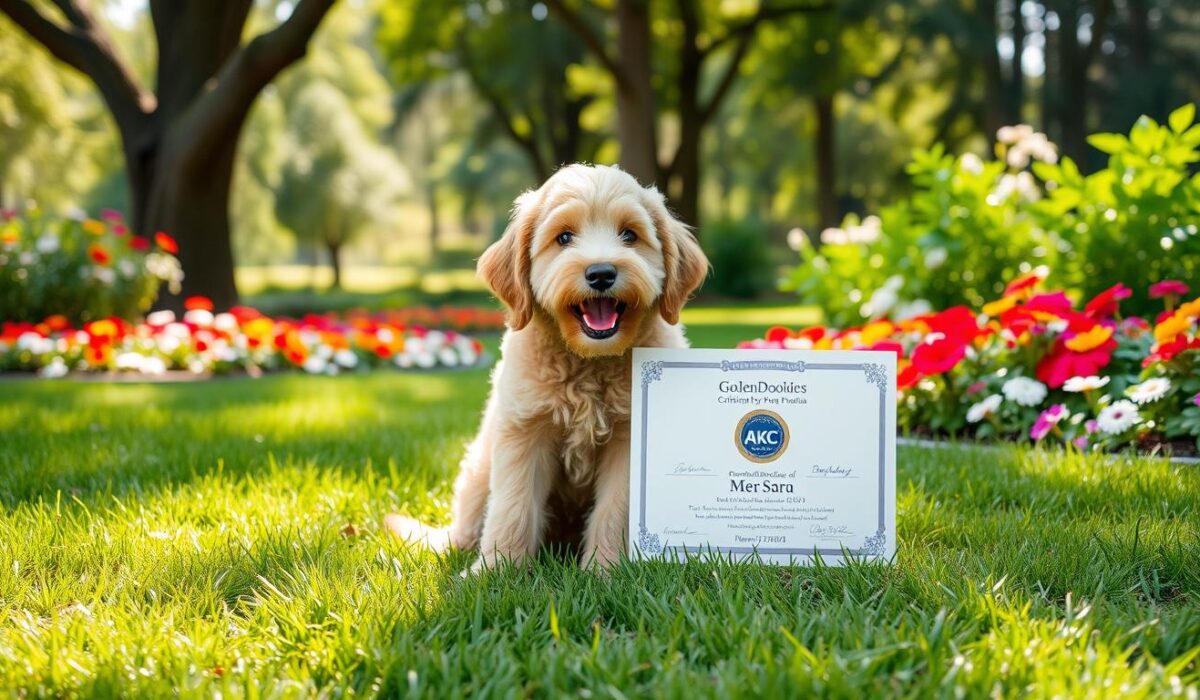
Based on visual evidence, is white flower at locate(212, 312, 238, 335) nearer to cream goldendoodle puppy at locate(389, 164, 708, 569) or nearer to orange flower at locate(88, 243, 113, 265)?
orange flower at locate(88, 243, 113, 265)

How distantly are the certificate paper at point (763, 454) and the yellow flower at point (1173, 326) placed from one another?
1755 millimetres

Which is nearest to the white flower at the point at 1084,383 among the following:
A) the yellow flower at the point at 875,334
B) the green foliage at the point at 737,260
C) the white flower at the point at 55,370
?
the yellow flower at the point at 875,334

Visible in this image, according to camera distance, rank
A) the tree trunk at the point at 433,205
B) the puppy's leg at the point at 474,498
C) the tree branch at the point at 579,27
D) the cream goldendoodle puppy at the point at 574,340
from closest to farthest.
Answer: the cream goldendoodle puppy at the point at 574,340 → the puppy's leg at the point at 474,498 → the tree branch at the point at 579,27 → the tree trunk at the point at 433,205

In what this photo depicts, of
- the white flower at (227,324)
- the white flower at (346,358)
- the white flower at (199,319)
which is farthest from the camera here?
the white flower at (346,358)

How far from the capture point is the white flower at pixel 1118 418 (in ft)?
13.4

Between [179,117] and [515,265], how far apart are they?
33.0 ft

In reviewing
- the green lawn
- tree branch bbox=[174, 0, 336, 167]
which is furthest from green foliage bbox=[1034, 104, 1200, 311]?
tree branch bbox=[174, 0, 336, 167]

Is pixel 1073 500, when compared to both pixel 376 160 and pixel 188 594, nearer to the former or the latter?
pixel 188 594

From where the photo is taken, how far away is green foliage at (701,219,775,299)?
23.7 meters

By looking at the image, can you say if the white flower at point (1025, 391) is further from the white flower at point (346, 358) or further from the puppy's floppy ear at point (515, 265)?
the white flower at point (346, 358)

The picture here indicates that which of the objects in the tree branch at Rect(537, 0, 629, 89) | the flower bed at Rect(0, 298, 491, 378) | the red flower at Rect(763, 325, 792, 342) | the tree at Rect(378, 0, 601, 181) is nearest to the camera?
the red flower at Rect(763, 325, 792, 342)

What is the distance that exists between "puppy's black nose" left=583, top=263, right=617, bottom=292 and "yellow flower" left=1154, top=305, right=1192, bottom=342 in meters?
2.74

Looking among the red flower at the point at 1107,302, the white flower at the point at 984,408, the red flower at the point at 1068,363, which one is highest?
the red flower at the point at 1107,302

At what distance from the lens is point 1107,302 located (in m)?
4.74
